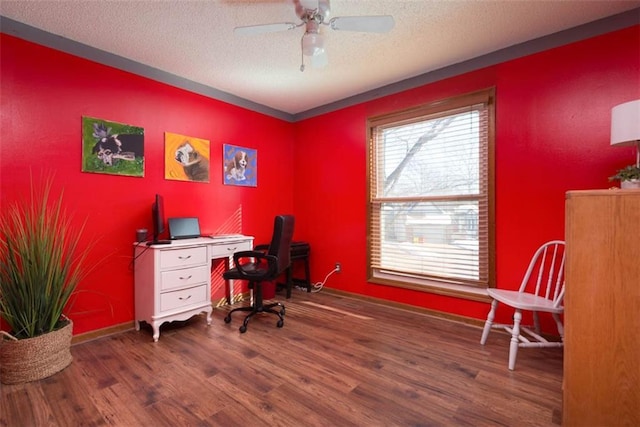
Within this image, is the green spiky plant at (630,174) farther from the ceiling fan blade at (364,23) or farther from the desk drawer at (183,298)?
the desk drawer at (183,298)

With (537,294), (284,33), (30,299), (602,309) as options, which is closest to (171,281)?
(30,299)

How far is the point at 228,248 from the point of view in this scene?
3162mm

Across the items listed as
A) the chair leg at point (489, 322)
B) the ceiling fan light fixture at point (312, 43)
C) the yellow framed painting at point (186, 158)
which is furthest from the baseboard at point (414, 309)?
the ceiling fan light fixture at point (312, 43)

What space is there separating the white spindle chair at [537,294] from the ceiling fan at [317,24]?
2078 millimetres

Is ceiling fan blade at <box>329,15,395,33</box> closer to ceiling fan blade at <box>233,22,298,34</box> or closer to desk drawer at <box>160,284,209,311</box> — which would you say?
ceiling fan blade at <box>233,22,298,34</box>

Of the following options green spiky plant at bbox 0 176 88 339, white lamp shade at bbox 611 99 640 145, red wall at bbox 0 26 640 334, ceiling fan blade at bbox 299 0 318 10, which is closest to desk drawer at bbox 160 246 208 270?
red wall at bbox 0 26 640 334

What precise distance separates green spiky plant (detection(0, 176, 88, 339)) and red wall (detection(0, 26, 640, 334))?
0.15 metres

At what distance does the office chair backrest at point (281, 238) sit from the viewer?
272 cm

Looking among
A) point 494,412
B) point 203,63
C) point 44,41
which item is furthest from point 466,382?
point 44,41

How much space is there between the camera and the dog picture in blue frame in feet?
11.7

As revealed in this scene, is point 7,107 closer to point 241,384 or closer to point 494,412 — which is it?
point 241,384

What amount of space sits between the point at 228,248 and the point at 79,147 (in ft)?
5.21

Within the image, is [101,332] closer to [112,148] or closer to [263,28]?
[112,148]

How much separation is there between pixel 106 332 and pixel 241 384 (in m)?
1.59
